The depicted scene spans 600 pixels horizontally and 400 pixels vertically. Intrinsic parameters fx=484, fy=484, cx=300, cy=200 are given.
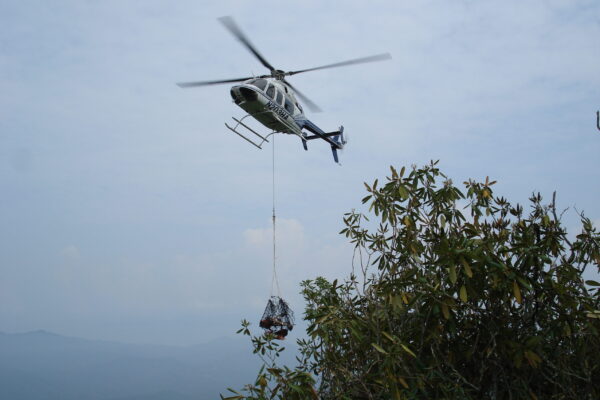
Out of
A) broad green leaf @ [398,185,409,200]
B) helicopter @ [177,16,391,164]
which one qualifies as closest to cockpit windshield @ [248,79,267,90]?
helicopter @ [177,16,391,164]

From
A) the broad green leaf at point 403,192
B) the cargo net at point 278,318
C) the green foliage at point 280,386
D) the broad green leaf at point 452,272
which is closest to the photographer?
the broad green leaf at point 452,272

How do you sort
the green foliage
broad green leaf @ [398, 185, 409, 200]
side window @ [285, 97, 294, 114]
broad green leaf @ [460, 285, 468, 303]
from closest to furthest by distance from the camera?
broad green leaf @ [460, 285, 468, 303] < the green foliage < broad green leaf @ [398, 185, 409, 200] < side window @ [285, 97, 294, 114]

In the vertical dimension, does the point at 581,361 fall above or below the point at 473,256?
below

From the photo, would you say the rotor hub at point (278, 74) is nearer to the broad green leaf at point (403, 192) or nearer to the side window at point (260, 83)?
the side window at point (260, 83)

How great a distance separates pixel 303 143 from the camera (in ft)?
54.5

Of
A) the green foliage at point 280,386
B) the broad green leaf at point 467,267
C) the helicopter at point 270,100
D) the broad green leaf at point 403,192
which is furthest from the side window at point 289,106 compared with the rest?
the broad green leaf at point 467,267

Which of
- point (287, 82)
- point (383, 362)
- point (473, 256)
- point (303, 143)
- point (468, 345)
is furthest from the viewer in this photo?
point (303, 143)

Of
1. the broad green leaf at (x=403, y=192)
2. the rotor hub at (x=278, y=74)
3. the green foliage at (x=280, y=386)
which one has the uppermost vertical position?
the rotor hub at (x=278, y=74)

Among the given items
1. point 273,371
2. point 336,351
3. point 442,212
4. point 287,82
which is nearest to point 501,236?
point 442,212

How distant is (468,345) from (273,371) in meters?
2.20

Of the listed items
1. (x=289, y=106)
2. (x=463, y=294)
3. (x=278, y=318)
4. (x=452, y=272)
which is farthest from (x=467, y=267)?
(x=289, y=106)

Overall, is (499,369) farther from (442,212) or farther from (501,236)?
(442,212)

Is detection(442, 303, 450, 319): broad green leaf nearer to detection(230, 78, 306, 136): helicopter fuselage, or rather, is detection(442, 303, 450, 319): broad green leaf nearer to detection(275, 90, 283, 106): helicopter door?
detection(230, 78, 306, 136): helicopter fuselage

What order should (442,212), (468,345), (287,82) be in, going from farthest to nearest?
1. (287,82)
2. (442,212)
3. (468,345)
